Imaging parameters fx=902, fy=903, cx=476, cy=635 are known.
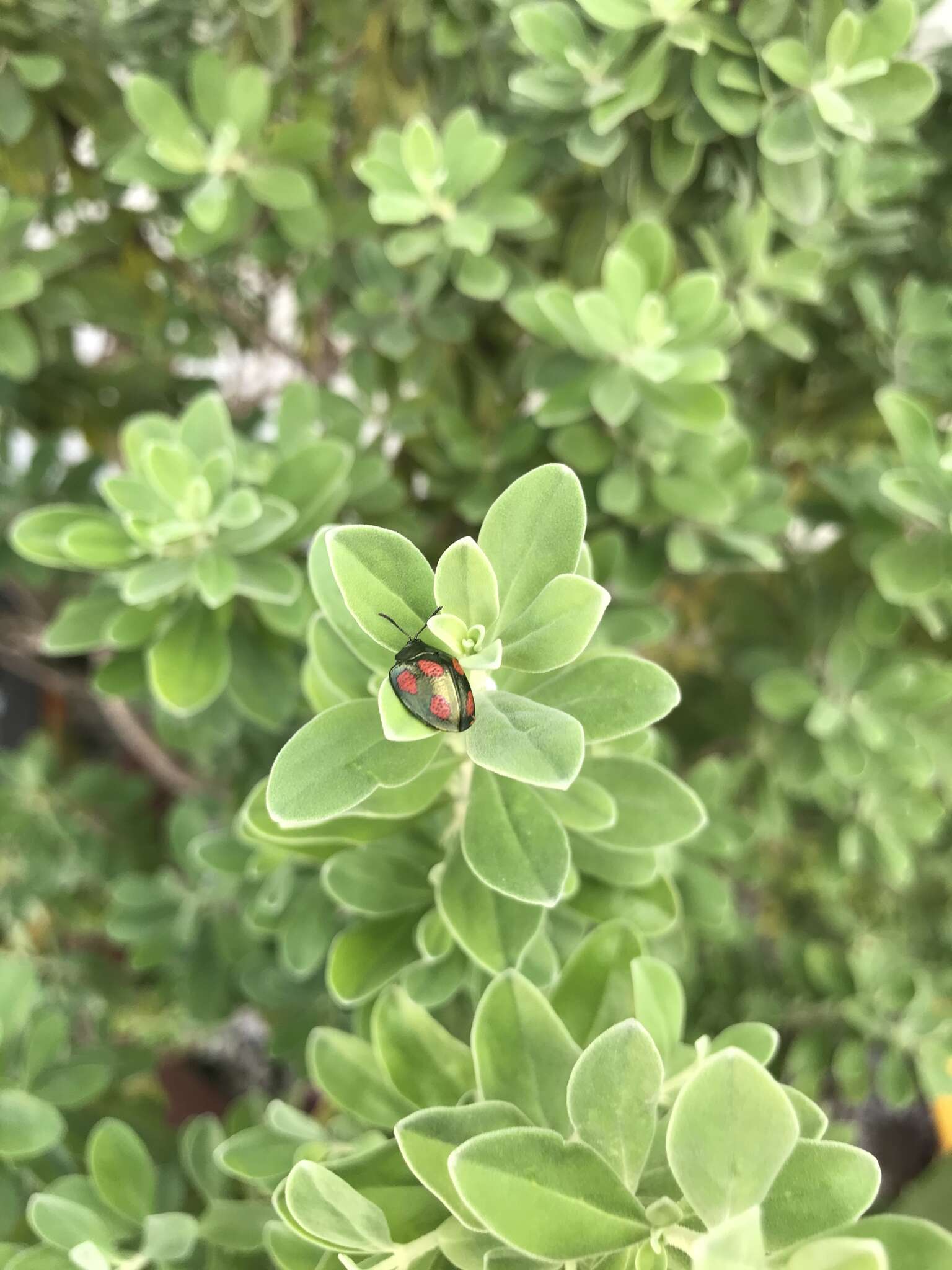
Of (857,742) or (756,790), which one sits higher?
(857,742)

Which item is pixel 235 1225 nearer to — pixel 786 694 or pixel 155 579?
pixel 155 579

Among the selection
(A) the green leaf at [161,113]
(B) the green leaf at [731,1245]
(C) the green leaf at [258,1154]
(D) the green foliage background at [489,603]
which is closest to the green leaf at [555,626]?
(D) the green foliage background at [489,603]

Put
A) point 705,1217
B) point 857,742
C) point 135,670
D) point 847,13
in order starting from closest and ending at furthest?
point 705,1217 → point 847,13 → point 135,670 → point 857,742

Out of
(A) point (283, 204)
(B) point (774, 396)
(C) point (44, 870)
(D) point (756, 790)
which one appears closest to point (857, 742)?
(D) point (756, 790)

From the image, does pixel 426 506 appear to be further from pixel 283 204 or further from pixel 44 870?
pixel 44 870

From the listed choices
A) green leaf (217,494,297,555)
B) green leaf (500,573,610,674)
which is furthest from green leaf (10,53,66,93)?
green leaf (500,573,610,674)

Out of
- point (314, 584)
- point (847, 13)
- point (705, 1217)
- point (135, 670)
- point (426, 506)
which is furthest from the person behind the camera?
point (426, 506)

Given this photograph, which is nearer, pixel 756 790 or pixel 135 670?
pixel 135 670

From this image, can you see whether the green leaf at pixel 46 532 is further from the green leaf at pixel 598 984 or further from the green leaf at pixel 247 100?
the green leaf at pixel 598 984

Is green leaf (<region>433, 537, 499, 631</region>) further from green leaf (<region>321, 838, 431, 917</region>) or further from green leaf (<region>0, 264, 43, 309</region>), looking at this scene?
green leaf (<region>0, 264, 43, 309</region>)

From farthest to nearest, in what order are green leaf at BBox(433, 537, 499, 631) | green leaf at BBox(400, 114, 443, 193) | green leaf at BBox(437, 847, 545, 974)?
green leaf at BBox(400, 114, 443, 193) → green leaf at BBox(437, 847, 545, 974) → green leaf at BBox(433, 537, 499, 631)
